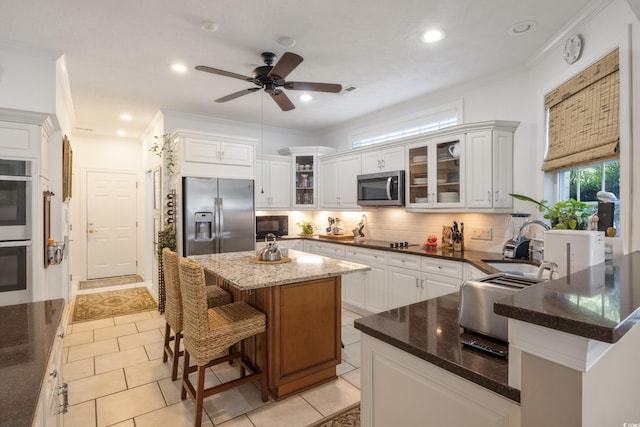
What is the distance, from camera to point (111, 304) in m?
4.95

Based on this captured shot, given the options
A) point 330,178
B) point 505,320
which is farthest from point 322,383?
point 330,178

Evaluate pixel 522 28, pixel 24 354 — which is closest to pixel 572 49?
pixel 522 28

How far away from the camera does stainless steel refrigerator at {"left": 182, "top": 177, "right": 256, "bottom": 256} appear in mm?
4344

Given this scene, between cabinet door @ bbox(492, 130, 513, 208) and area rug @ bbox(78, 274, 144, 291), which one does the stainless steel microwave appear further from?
area rug @ bbox(78, 274, 144, 291)

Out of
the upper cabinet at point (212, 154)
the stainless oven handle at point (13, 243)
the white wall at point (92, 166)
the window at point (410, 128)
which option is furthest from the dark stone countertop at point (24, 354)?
the white wall at point (92, 166)

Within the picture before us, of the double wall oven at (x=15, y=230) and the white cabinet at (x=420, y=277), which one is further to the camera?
the white cabinet at (x=420, y=277)

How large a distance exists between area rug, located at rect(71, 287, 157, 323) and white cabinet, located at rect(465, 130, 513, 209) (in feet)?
14.8

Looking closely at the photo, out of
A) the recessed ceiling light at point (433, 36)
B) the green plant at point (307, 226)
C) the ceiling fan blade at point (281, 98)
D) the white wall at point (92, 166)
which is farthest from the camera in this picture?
the white wall at point (92, 166)

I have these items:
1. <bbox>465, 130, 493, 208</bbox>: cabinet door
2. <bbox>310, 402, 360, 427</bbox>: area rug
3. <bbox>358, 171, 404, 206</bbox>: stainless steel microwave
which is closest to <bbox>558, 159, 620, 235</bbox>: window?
<bbox>465, 130, 493, 208</bbox>: cabinet door

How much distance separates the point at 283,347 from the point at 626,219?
2.40 meters

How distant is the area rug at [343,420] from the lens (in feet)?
7.36

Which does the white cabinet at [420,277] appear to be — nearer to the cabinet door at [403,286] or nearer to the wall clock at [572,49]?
the cabinet door at [403,286]

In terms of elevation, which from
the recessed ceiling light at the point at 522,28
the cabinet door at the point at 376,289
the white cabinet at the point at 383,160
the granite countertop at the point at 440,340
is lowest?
the cabinet door at the point at 376,289

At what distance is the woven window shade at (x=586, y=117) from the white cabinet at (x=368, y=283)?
6.66 ft
